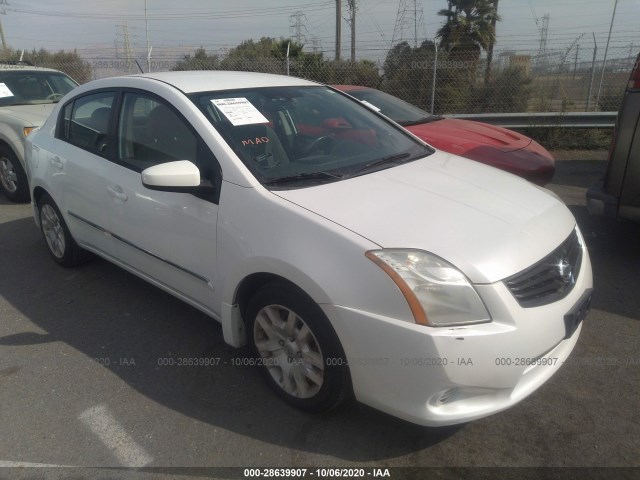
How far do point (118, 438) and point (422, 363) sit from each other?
1525 millimetres

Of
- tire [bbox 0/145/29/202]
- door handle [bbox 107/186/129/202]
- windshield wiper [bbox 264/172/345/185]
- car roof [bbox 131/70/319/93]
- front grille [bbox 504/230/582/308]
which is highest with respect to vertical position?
car roof [bbox 131/70/319/93]

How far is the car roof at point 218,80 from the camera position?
321cm

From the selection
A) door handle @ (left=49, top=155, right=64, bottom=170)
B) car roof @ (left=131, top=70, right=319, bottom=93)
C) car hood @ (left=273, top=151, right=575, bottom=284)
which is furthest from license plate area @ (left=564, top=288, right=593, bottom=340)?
door handle @ (left=49, top=155, right=64, bottom=170)

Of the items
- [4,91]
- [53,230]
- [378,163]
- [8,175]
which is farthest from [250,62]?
[378,163]

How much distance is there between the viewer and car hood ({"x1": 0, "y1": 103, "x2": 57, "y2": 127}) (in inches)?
249

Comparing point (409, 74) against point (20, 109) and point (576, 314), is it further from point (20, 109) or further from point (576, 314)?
point (576, 314)

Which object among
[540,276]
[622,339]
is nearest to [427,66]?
[622,339]

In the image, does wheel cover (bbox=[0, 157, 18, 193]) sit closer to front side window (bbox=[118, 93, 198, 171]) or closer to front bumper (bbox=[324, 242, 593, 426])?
front side window (bbox=[118, 93, 198, 171])

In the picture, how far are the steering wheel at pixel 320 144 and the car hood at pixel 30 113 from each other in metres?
4.56

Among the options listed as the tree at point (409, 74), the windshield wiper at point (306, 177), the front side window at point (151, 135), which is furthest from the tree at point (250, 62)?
the windshield wiper at point (306, 177)

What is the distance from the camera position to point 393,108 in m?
6.82

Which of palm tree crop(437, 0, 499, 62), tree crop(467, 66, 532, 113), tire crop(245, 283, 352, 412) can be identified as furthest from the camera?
palm tree crop(437, 0, 499, 62)

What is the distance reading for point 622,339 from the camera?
3.29 metres

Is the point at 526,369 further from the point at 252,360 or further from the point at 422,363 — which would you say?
the point at 252,360
